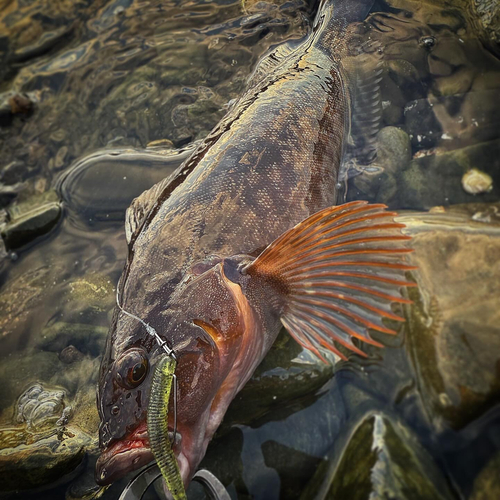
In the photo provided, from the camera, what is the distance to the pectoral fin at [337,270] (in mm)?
2969

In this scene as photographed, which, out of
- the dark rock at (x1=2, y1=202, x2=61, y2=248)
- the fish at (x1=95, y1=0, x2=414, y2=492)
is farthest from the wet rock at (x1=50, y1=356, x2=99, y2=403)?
the dark rock at (x1=2, y1=202, x2=61, y2=248)

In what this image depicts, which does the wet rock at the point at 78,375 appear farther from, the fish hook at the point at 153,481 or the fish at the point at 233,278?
the fish hook at the point at 153,481

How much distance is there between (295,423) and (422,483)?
87 centimetres

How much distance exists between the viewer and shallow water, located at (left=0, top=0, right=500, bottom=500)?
112 inches

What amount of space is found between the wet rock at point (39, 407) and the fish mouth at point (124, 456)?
1.25m

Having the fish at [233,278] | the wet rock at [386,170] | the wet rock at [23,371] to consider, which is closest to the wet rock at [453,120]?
the wet rock at [386,170]

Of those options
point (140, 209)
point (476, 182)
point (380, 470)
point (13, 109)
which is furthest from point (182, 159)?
point (380, 470)

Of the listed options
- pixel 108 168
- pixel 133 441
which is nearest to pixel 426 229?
pixel 133 441

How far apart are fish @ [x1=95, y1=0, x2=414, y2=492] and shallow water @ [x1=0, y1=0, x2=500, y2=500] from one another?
0.35 meters

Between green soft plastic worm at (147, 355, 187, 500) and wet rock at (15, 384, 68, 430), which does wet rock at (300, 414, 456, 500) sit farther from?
wet rock at (15, 384, 68, 430)

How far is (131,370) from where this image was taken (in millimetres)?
2592

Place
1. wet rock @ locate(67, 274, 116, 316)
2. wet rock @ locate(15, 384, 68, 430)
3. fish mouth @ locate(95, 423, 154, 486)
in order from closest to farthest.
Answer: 1. fish mouth @ locate(95, 423, 154, 486)
2. wet rock @ locate(15, 384, 68, 430)
3. wet rock @ locate(67, 274, 116, 316)

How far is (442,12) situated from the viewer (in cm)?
484

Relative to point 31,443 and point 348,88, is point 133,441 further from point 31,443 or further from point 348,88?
point 348,88
